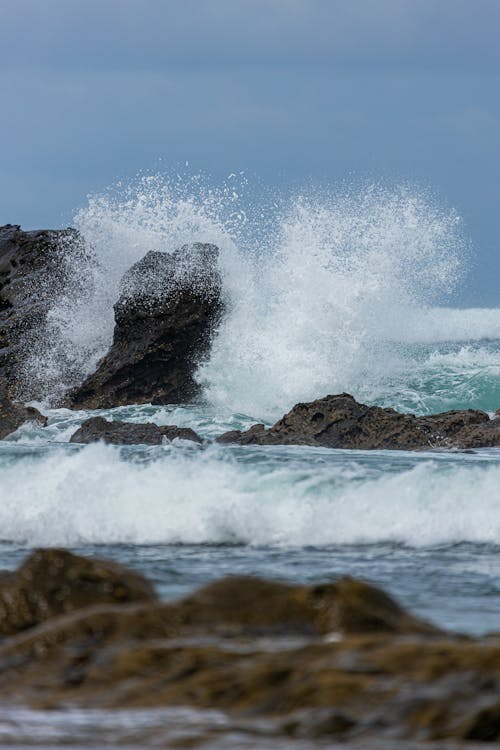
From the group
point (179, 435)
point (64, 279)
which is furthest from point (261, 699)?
point (64, 279)

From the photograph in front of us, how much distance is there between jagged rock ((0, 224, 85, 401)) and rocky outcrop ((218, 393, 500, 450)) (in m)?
7.22

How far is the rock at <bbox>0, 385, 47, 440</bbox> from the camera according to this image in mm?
16344

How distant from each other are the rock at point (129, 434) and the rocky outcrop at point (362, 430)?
520 millimetres

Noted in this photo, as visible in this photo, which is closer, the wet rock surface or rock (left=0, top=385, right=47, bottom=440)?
the wet rock surface

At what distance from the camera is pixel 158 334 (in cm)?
1975

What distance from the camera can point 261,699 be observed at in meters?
2.81

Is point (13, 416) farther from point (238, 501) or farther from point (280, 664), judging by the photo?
point (280, 664)

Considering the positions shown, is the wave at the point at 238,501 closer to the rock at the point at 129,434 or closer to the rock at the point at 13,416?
the rock at the point at 129,434

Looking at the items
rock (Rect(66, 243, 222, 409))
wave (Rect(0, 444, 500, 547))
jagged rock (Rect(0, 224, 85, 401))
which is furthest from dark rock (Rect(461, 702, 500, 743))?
jagged rock (Rect(0, 224, 85, 401))

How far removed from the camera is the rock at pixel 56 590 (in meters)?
4.22

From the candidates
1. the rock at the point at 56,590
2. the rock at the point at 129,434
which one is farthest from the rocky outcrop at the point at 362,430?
the rock at the point at 56,590

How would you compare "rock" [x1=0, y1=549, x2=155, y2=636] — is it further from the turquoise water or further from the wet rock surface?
the turquoise water

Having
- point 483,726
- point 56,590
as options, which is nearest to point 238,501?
point 56,590

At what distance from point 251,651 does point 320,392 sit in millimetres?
17948
